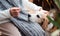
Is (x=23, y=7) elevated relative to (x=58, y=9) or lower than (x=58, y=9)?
lower

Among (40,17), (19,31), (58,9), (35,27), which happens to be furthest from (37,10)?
(58,9)

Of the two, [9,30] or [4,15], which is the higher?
[4,15]

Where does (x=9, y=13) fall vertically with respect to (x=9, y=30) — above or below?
above

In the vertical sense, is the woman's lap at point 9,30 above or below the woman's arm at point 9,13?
below

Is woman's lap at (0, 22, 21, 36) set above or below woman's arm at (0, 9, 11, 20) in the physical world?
below

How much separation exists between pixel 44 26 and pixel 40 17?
0.40ft

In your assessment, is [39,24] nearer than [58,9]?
No

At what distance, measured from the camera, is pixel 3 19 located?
1176mm

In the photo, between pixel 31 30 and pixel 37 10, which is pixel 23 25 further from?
pixel 37 10

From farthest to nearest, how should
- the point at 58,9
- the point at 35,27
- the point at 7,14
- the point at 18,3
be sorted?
the point at 18,3, the point at 35,27, the point at 7,14, the point at 58,9

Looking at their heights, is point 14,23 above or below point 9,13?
below

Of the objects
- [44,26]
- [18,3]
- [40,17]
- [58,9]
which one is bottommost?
[44,26]

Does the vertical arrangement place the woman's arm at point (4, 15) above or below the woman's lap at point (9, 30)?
above

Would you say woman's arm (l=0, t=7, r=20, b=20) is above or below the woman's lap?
above
